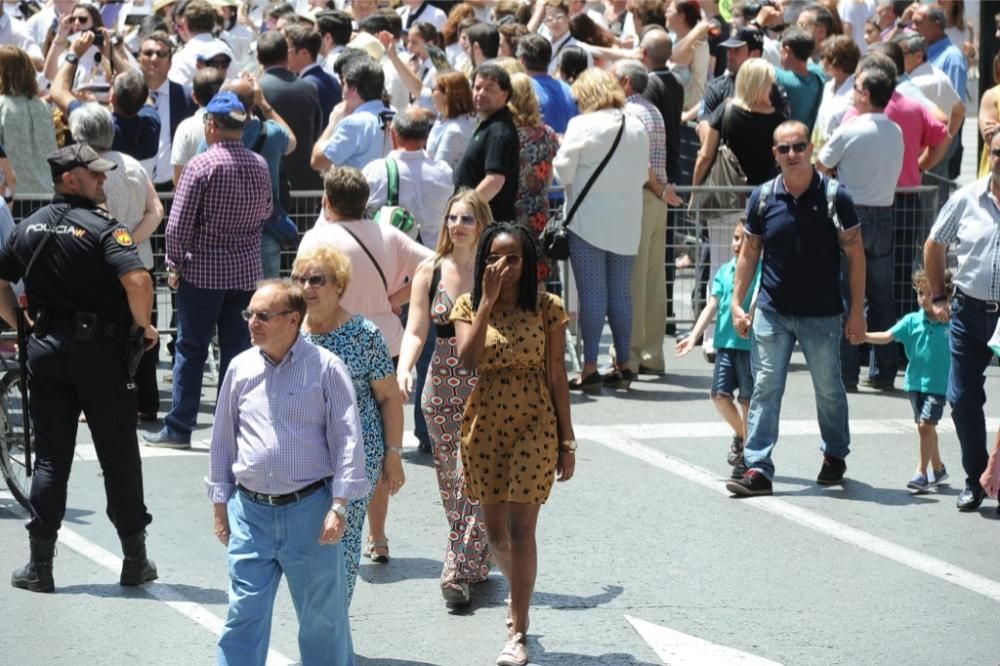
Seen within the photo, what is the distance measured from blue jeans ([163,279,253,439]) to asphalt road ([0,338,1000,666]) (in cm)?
27

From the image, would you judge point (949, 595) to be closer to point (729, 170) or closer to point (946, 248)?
point (946, 248)

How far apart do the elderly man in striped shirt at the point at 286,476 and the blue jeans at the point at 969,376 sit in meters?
4.28

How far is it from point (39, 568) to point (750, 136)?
6811 mm

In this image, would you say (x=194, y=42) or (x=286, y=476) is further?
(x=194, y=42)

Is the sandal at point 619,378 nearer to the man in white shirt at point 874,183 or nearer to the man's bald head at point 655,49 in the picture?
the man in white shirt at point 874,183

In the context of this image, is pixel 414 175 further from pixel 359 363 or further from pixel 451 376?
pixel 359 363

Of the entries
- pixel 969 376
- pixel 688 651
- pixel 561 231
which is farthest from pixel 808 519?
pixel 561 231

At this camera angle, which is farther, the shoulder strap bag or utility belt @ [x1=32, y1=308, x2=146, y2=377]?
the shoulder strap bag

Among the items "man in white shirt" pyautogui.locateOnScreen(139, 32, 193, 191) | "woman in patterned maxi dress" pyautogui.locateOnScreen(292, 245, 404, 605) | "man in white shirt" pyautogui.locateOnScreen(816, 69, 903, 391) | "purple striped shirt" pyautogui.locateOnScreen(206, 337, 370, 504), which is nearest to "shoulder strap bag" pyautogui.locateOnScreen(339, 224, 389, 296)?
"woman in patterned maxi dress" pyautogui.locateOnScreen(292, 245, 404, 605)

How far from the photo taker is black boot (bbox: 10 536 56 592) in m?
7.86

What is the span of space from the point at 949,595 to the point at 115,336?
390cm

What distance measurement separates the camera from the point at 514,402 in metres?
7.02

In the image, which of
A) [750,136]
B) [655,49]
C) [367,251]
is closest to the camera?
[367,251]

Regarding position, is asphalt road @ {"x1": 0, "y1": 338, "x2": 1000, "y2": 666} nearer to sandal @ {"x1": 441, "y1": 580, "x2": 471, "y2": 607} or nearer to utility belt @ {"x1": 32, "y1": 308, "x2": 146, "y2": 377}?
sandal @ {"x1": 441, "y1": 580, "x2": 471, "y2": 607}
